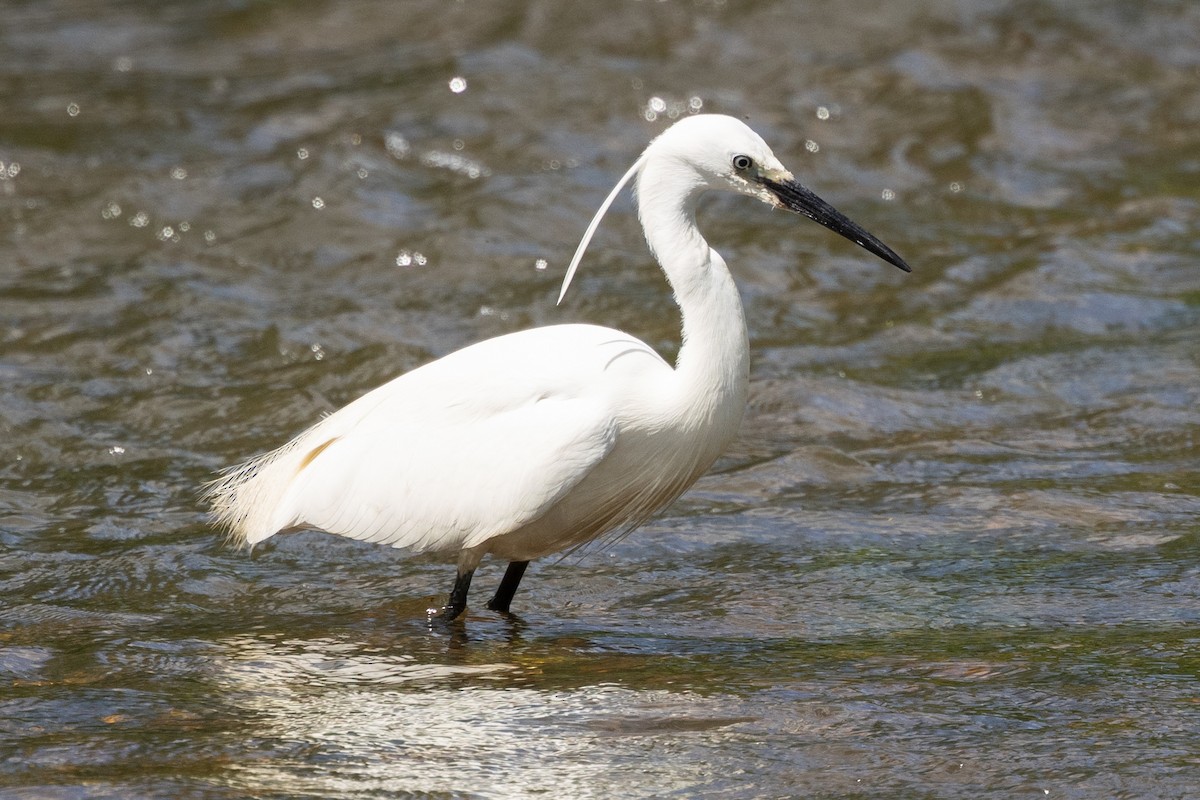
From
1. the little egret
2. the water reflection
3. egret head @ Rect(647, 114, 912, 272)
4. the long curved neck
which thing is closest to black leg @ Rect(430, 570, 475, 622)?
the little egret

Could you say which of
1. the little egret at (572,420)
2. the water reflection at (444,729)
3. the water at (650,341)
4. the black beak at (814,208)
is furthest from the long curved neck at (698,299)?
the water reflection at (444,729)

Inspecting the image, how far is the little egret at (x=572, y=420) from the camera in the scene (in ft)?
17.7

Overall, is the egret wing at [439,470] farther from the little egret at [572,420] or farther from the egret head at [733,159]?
the egret head at [733,159]

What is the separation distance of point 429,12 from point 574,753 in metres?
12.7

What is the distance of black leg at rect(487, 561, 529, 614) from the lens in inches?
239

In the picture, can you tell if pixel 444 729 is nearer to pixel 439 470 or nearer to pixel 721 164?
pixel 439 470

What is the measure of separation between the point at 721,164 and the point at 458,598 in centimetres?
185

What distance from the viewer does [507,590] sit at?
20.0ft

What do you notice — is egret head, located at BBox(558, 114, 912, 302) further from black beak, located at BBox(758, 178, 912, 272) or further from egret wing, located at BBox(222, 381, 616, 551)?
egret wing, located at BBox(222, 381, 616, 551)

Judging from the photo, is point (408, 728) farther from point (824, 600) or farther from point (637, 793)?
point (824, 600)

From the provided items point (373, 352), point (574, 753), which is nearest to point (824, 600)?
point (574, 753)

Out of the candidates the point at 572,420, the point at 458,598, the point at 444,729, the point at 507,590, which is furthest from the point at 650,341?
the point at 444,729

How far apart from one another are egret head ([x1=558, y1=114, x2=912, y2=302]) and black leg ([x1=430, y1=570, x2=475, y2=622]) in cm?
115

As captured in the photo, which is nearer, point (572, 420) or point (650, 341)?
point (572, 420)
